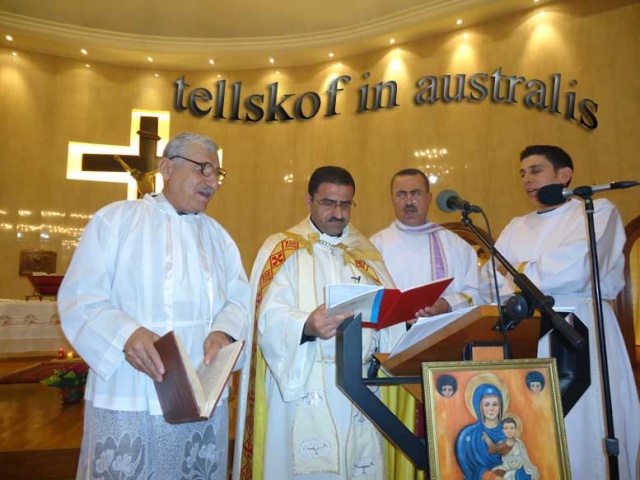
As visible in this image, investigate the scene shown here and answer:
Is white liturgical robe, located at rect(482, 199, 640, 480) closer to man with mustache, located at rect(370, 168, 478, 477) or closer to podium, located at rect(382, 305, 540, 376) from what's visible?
man with mustache, located at rect(370, 168, 478, 477)

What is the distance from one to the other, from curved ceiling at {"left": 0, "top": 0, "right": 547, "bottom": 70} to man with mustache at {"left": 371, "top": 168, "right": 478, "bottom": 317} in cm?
603

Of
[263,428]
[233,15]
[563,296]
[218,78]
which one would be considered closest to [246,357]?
[263,428]

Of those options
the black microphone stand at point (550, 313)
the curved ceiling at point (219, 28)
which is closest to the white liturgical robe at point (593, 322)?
the black microphone stand at point (550, 313)

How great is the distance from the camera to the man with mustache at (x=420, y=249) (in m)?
3.76

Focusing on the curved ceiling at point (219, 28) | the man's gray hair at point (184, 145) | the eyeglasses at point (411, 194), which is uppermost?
the curved ceiling at point (219, 28)

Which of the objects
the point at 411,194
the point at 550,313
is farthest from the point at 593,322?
the point at 550,313

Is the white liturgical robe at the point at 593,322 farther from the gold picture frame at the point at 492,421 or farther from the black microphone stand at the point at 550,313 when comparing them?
the gold picture frame at the point at 492,421

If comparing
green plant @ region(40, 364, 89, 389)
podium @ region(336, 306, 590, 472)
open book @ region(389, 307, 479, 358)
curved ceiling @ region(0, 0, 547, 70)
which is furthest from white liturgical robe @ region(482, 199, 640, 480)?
curved ceiling @ region(0, 0, 547, 70)

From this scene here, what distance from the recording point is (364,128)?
9719mm

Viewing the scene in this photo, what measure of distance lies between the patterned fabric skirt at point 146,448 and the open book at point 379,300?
841 mm

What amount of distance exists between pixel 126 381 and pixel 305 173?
8375mm

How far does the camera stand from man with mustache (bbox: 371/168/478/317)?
3.76m

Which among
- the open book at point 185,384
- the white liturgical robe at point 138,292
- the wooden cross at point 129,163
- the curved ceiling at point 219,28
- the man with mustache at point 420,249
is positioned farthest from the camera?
the curved ceiling at point 219,28

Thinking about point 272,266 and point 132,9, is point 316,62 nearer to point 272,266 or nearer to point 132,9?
point 132,9
